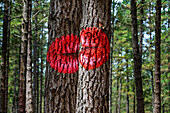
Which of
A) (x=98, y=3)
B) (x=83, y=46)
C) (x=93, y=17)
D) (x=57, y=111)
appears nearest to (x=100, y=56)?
(x=83, y=46)

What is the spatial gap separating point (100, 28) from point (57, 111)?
4.56 feet

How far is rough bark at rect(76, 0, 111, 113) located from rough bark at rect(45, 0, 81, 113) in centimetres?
39

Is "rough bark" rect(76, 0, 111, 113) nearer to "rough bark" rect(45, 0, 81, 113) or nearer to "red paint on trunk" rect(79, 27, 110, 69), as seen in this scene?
Result: "red paint on trunk" rect(79, 27, 110, 69)

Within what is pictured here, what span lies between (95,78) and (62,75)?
64cm

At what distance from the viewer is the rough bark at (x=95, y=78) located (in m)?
2.34

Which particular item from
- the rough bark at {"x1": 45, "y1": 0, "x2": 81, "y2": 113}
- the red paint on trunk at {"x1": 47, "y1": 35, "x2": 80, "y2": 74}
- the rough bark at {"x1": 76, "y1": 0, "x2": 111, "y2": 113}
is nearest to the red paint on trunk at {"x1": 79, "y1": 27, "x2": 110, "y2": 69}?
the rough bark at {"x1": 76, "y1": 0, "x2": 111, "y2": 113}

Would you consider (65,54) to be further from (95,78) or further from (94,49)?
(95,78)

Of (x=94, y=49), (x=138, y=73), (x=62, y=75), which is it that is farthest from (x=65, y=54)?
(x=138, y=73)

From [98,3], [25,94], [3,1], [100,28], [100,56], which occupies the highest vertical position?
[3,1]

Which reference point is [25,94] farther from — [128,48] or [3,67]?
[128,48]

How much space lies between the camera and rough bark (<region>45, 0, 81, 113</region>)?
2.78 m

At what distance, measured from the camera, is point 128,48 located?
18766 mm

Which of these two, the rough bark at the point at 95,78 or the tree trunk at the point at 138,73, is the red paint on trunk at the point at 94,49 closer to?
the rough bark at the point at 95,78

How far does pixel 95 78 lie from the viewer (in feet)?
7.75
